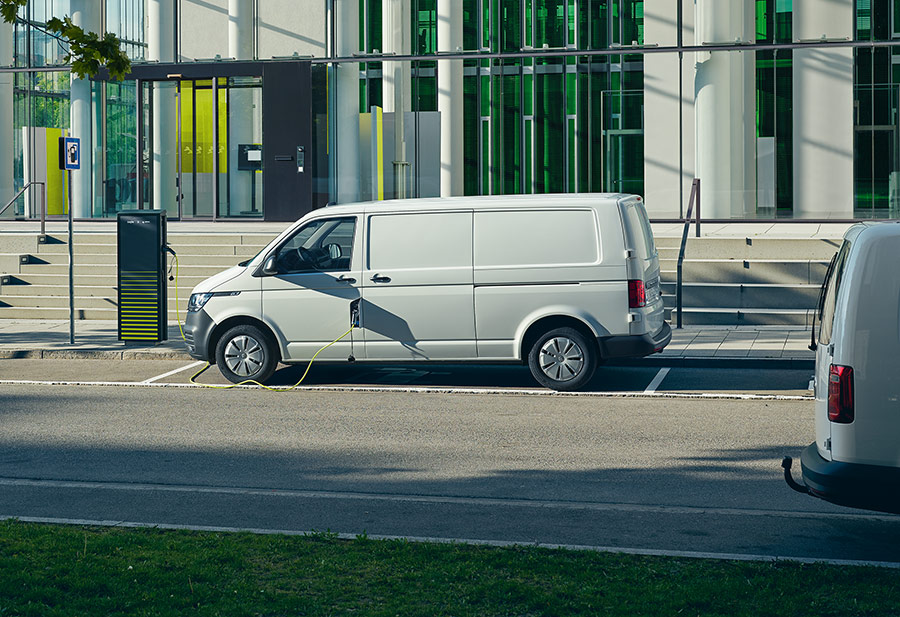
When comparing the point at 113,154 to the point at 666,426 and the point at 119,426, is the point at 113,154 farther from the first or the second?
the point at 666,426

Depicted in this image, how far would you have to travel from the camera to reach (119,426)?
1030 cm

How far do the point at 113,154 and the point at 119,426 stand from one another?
58.0 feet

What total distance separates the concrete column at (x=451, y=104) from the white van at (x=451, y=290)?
1370 centimetres

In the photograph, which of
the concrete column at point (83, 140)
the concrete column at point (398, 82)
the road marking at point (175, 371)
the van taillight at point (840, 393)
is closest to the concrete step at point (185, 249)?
the concrete column at point (398, 82)

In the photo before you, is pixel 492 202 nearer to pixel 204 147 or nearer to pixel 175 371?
pixel 175 371

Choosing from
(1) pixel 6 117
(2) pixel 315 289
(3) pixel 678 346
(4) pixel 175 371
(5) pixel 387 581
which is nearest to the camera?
(5) pixel 387 581

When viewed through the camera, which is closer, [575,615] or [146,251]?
[575,615]

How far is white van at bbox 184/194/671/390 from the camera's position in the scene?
1177cm

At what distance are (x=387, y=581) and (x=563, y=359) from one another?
22.0 feet

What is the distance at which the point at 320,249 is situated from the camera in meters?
12.5

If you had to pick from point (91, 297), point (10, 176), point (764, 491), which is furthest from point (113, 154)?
point (764, 491)

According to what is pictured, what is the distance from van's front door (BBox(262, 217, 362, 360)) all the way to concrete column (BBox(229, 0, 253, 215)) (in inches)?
531

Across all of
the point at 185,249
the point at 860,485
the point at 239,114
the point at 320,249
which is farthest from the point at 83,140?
the point at 860,485

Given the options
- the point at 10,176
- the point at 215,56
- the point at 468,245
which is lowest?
the point at 468,245
